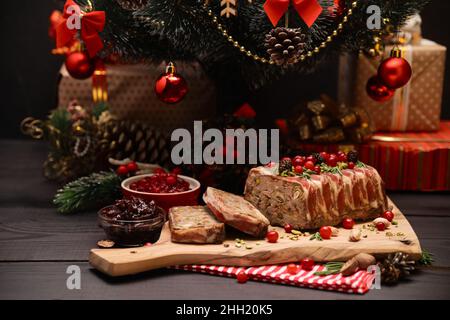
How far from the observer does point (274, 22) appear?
4.50 ft

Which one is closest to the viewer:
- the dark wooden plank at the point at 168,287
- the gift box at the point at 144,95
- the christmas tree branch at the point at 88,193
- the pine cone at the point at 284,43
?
the dark wooden plank at the point at 168,287

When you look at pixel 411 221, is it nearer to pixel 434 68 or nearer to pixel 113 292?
pixel 434 68

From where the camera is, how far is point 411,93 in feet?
5.96

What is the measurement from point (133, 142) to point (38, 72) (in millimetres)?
597

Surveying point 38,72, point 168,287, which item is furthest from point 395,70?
point 38,72

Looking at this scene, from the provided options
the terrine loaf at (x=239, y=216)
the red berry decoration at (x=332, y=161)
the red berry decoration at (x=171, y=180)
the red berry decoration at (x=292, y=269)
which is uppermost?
the red berry decoration at (x=332, y=161)

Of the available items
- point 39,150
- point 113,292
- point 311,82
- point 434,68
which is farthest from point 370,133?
point 39,150

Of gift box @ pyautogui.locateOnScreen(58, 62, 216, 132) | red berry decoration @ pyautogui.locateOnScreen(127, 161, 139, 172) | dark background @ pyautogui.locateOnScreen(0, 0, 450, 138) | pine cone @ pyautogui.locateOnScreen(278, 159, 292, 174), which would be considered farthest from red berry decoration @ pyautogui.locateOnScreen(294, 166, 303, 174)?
dark background @ pyautogui.locateOnScreen(0, 0, 450, 138)

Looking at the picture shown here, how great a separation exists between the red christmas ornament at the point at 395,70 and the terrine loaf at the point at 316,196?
211mm

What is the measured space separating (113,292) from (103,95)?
0.82 m

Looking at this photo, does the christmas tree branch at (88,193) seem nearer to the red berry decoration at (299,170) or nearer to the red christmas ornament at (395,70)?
the red berry decoration at (299,170)

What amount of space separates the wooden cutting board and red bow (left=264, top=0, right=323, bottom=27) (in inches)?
17.1

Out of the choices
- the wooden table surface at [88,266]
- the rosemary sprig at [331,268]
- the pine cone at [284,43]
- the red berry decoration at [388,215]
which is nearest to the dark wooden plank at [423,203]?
the wooden table surface at [88,266]

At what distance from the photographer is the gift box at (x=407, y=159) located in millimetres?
1734
